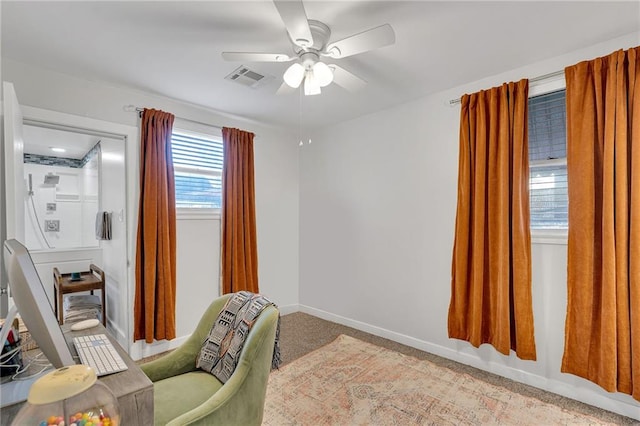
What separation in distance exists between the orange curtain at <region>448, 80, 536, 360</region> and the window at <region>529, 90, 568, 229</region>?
15 centimetres

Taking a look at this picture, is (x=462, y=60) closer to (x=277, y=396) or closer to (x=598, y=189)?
(x=598, y=189)

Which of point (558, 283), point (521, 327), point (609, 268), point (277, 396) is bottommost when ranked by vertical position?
point (277, 396)

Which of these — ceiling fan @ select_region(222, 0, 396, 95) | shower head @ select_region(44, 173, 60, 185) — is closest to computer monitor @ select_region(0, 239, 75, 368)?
ceiling fan @ select_region(222, 0, 396, 95)

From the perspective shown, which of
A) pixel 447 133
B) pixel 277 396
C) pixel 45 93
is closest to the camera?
pixel 277 396

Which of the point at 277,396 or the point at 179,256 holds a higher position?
the point at 179,256

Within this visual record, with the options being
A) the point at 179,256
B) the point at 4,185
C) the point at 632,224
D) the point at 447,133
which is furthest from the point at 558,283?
the point at 4,185

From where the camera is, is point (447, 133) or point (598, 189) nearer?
point (598, 189)

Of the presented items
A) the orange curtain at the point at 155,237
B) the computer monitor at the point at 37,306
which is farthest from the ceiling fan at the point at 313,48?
the orange curtain at the point at 155,237

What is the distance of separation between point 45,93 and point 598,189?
13.4 ft

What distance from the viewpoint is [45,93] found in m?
2.44

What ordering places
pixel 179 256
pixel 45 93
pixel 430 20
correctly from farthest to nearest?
pixel 179 256
pixel 45 93
pixel 430 20

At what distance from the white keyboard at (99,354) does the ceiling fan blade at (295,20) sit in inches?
62.0

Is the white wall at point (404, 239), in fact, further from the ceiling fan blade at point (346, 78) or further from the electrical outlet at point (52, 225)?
the electrical outlet at point (52, 225)

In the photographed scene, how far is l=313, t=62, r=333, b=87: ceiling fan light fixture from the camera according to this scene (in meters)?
1.81
